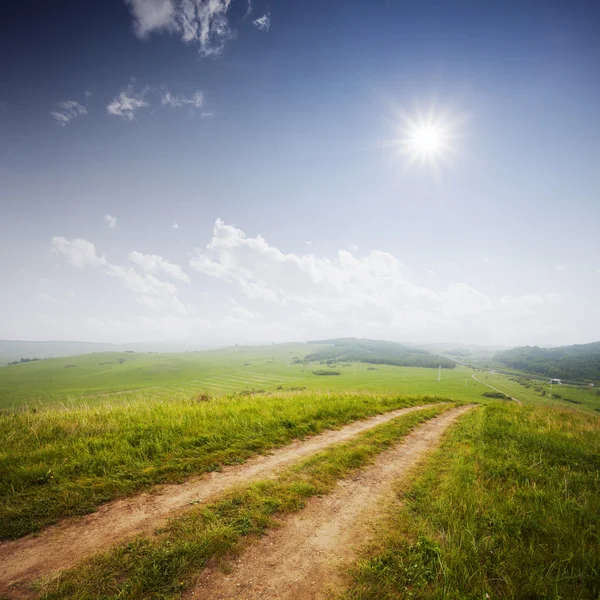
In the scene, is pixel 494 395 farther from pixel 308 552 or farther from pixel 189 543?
pixel 189 543

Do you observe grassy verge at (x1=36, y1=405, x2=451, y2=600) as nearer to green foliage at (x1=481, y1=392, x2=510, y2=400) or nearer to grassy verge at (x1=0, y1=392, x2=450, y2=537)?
grassy verge at (x1=0, y1=392, x2=450, y2=537)

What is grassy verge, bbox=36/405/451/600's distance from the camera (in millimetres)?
3643

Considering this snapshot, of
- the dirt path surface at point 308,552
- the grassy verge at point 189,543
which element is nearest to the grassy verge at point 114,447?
the grassy verge at point 189,543

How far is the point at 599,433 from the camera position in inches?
505

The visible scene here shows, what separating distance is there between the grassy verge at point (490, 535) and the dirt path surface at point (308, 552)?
40 centimetres

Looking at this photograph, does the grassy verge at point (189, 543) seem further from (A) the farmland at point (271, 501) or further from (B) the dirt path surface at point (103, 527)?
(B) the dirt path surface at point (103, 527)

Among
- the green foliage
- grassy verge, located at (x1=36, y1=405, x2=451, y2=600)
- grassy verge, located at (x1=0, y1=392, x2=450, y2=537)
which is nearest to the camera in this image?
grassy verge, located at (x1=36, y1=405, x2=451, y2=600)

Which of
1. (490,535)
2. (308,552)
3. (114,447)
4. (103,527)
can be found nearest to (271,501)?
(308,552)

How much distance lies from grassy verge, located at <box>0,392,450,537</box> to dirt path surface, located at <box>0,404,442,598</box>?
37 centimetres

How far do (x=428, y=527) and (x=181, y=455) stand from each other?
21.8ft

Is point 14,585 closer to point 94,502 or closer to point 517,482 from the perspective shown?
point 94,502

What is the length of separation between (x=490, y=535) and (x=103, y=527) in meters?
7.34

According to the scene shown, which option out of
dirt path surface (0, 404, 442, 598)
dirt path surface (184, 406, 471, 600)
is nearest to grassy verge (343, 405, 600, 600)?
dirt path surface (184, 406, 471, 600)

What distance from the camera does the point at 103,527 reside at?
4941mm
